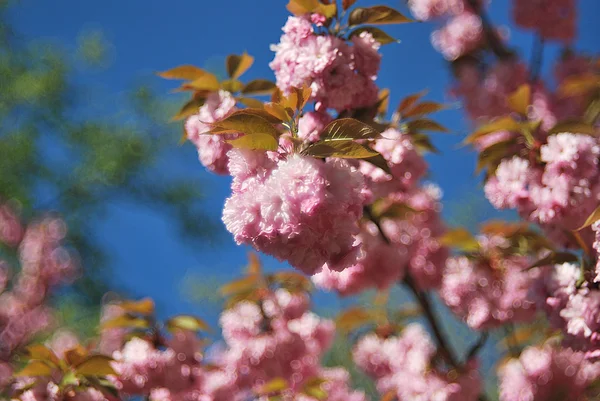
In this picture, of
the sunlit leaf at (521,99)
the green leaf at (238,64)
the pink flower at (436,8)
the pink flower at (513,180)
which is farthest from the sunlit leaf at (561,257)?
the pink flower at (436,8)

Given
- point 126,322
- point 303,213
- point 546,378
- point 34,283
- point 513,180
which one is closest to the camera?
point 303,213

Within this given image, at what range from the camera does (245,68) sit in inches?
48.4

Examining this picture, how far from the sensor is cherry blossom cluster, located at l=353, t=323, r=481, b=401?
5.55 feet

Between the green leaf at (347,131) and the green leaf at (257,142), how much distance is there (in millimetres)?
78

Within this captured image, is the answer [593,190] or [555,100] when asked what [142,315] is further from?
[555,100]

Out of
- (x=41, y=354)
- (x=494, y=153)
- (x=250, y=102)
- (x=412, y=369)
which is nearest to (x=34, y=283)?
(x=412, y=369)

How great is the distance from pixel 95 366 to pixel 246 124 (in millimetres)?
599

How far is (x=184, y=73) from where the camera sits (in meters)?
1.20

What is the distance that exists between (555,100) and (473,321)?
116cm

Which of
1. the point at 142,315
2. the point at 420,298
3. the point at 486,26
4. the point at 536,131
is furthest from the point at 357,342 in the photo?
the point at 486,26

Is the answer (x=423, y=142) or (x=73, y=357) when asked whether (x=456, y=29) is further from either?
(x=73, y=357)

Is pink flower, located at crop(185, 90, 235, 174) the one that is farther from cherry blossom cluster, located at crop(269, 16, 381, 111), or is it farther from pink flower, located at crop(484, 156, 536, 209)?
pink flower, located at crop(484, 156, 536, 209)

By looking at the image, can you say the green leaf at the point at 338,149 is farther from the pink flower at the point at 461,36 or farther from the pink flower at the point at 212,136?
the pink flower at the point at 461,36

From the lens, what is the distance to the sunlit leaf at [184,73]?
1181 millimetres
